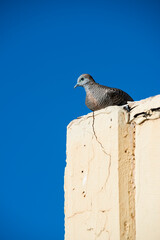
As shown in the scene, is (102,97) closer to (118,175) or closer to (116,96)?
(116,96)

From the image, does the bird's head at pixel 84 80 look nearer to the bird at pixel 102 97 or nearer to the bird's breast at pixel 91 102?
the bird at pixel 102 97

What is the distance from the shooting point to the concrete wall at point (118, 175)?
6.58 feet

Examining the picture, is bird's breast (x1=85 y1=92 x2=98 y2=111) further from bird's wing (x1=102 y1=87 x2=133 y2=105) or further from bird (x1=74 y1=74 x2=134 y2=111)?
bird's wing (x1=102 y1=87 x2=133 y2=105)

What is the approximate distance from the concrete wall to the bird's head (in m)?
0.60

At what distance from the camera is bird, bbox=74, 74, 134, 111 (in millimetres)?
2749

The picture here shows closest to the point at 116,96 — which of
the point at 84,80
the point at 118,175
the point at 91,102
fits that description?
the point at 91,102

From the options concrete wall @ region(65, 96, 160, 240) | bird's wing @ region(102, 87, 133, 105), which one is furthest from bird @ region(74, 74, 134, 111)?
concrete wall @ region(65, 96, 160, 240)

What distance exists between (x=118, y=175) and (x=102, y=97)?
0.86 metres

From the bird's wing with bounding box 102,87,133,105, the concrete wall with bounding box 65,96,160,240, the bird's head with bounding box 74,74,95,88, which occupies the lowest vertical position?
the concrete wall with bounding box 65,96,160,240

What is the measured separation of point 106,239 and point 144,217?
1.24ft

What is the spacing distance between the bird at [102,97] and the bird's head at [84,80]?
0.05m

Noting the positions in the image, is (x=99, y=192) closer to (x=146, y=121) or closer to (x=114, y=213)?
(x=114, y=213)

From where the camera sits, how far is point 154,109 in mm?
2000

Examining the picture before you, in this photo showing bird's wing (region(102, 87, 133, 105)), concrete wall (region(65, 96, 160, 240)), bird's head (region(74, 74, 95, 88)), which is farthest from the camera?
bird's head (region(74, 74, 95, 88))
